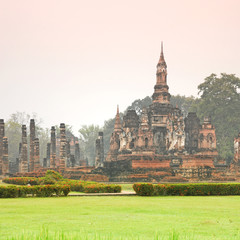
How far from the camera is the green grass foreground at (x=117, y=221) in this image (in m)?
8.34

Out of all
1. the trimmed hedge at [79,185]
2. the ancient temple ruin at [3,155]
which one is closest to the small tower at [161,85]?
the ancient temple ruin at [3,155]

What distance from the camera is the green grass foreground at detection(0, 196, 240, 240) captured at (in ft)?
27.3

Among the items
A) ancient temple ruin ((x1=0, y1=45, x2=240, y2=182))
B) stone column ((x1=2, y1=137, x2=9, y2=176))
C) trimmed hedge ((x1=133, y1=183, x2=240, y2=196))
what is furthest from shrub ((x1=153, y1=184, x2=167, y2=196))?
stone column ((x1=2, y1=137, x2=9, y2=176))

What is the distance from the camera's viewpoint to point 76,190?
69.5 ft

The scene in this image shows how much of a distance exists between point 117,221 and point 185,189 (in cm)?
891

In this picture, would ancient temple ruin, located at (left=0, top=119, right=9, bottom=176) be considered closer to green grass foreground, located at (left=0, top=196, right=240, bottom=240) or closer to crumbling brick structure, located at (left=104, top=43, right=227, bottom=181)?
crumbling brick structure, located at (left=104, top=43, right=227, bottom=181)

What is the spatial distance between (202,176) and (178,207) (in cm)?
1887

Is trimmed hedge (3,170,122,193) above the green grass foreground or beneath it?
above

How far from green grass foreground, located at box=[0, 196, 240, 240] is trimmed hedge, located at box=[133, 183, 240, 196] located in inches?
156

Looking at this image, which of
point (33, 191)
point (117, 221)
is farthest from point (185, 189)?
point (117, 221)

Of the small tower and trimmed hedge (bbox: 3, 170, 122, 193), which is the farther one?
the small tower

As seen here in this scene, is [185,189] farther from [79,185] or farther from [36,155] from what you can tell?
[36,155]

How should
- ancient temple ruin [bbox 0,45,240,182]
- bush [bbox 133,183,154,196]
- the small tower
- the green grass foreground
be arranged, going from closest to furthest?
the green grass foreground → bush [bbox 133,183,154,196] → ancient temple ruin [bbox 0,45,240,182] → the small tower

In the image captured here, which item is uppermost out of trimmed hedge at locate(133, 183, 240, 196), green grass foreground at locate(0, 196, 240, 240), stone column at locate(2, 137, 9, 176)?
stone column at locate(2, 137, 9, 176)
